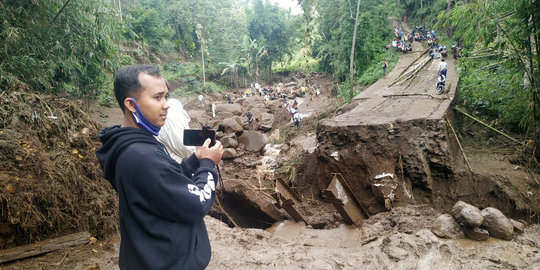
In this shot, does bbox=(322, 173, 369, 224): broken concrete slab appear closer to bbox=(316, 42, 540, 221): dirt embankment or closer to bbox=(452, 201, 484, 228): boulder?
bbox=(316, 42, 540, 221): dirt embankment

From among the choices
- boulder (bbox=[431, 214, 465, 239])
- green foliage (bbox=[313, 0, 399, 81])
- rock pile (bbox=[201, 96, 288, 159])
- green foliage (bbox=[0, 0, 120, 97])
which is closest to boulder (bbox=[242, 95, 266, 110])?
rock pile (bbox=[201, 96, 288, 159])

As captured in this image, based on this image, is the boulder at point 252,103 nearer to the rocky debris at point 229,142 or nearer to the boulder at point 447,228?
the rocky debris at point 229,142

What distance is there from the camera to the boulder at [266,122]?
13508mm

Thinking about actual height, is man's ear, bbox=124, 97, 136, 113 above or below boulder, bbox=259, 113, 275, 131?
above

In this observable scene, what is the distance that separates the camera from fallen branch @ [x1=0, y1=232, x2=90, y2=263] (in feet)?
9.23

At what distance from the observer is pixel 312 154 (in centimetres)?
705

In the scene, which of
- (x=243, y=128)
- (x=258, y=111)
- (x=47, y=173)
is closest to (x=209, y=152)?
(x=47, y=173)

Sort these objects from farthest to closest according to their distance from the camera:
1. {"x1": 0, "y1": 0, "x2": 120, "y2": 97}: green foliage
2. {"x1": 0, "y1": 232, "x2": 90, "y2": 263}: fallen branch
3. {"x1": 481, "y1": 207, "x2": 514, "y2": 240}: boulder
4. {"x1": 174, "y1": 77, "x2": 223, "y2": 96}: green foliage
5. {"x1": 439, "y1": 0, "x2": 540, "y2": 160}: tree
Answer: {"x1": 174, "y1": 77, "x2": 223, "y2": 96}: green foliage < {"x1": 0, "y1": 0, "x2": 120, "y2": 97}: green foliage < {"x1": 439, "y1": 0, "x2": 540, "y2": 160}: tree < {"x1": 481, "y1": 207, "x2": 514, "y2": 240}: boulder < {"x1": 0, "y1": 232, "x2": 90, "y2": 263}: fallen branch

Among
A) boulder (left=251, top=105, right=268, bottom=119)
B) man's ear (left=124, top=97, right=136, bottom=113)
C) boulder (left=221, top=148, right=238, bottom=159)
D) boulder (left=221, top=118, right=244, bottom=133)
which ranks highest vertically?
man's ear (left=124, top=97, right=136, bottom=113)

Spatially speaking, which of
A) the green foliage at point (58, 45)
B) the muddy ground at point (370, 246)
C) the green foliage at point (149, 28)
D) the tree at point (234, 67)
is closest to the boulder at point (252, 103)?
the tree at point (234, 67)

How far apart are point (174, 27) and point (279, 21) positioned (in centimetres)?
1350

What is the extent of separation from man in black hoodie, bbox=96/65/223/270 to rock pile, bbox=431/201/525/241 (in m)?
3.22

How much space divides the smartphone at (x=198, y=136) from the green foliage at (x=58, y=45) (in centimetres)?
467

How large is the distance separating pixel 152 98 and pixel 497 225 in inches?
155
